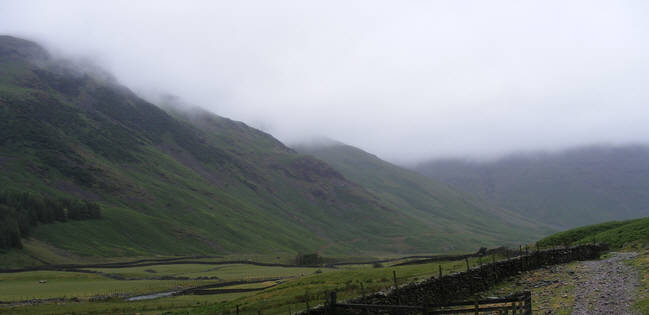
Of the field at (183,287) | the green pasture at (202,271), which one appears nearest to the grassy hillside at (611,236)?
the field at (183,287)

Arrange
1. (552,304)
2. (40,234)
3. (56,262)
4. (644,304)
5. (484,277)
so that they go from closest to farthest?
(644,304) → (552,304) → (484,277) → (56,262) → (40,234)

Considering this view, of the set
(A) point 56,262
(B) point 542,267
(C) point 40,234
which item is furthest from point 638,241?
(C) point 40,234

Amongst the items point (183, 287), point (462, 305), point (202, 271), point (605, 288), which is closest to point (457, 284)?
point (605, 288)

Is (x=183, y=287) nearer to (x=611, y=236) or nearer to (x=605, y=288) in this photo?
(x=611, y=236)

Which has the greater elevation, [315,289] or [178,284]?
[315,289]

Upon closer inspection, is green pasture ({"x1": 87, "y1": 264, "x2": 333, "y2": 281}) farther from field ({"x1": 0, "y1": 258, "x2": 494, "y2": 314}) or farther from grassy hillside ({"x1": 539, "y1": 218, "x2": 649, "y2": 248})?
grassy hillside ({"x1": 539, "y1": 218, "x2": 649, "y2": 248})

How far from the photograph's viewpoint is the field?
5359cm

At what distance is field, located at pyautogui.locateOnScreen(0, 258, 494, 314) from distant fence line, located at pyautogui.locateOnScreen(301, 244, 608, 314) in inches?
98.0

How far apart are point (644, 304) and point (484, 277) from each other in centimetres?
1323

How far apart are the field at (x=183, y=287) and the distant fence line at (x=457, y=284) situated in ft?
8.16

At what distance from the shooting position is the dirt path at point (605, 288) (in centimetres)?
2891

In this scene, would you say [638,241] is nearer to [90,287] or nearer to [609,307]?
[609,307]

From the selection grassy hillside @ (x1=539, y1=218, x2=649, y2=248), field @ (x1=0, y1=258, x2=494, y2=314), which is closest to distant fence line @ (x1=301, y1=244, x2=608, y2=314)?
field @ (x1=0, y1=258, x2=494, y2=314)

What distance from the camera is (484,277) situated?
40031mm
